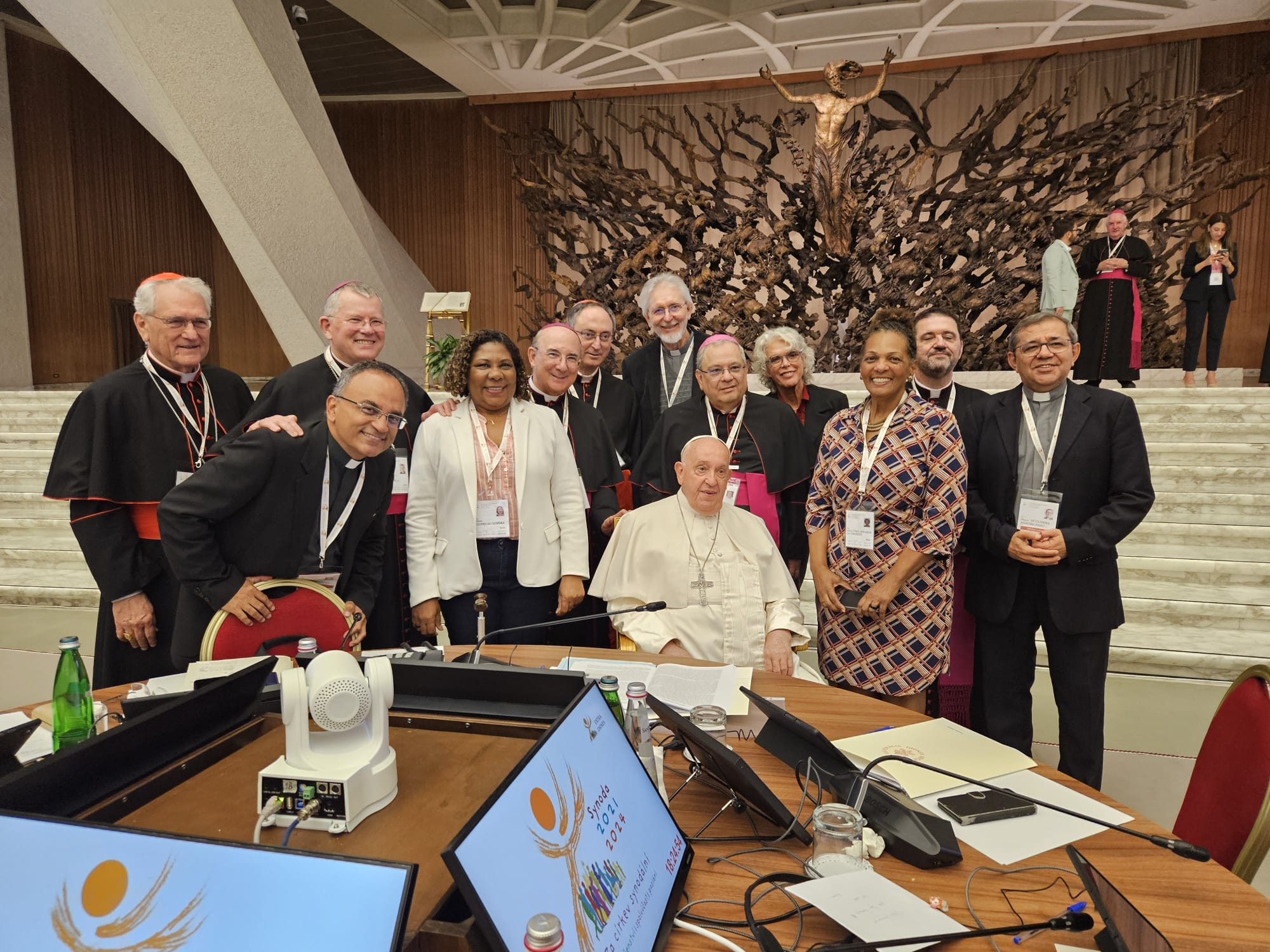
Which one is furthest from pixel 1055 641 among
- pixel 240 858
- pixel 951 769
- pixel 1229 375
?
pixel 1229 375

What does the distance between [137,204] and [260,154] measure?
8800 millimetres

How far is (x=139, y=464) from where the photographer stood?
267cm

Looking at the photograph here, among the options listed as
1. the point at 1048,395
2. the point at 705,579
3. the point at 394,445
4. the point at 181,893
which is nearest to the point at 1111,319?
the point at 1048,395

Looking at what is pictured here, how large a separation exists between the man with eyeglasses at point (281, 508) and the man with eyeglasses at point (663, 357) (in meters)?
1.73

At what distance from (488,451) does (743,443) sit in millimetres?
1027

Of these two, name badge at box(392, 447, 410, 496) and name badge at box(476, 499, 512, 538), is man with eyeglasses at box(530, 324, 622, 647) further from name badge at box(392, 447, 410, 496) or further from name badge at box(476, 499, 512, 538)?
name badge at box(392, 447, 410, 496)

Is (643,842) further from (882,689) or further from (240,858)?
(882,689)

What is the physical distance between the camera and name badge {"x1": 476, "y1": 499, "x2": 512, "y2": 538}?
2766 mm

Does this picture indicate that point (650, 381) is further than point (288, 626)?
Yes

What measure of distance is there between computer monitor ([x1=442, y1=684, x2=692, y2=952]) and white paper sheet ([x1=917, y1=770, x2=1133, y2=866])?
0.48 meters

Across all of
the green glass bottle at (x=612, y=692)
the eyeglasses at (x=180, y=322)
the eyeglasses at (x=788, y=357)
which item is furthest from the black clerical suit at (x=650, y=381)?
the green glass bottle at (x=612, y=692)

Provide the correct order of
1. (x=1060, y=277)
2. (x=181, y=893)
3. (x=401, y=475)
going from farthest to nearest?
(x=1060, y=277) → (x=401, y=475) → (x=181, y=893)

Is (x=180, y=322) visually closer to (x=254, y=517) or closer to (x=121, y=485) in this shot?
(x=121, y=485)

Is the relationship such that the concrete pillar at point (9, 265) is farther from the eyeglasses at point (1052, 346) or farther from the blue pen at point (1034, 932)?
the blue pen at point (1034, 932)
